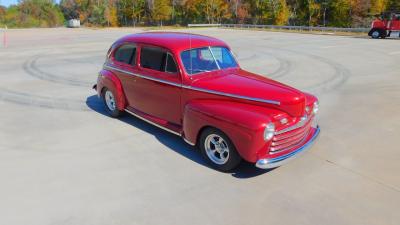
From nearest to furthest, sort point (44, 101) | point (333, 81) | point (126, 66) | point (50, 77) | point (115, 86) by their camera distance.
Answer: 1. point (126, 66)
2. point (115, 86)
3. point (44, 101)
4. point (333, 81)
5. point (50, 77)

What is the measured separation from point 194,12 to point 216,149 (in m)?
74.5

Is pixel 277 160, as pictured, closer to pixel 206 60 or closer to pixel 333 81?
pixel 206 60

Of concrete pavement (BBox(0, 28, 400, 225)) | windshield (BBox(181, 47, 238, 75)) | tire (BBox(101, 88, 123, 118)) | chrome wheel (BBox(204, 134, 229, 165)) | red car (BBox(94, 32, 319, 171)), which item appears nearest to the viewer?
concrete pavement (BBox(0, 28, 400, 225))

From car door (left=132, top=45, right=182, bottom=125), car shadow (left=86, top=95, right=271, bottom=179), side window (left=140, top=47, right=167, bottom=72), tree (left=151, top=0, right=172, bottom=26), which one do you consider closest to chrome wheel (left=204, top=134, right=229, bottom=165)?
car shadow (left=86, top=95, right=271, bottom=179)

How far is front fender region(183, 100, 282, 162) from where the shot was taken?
13.5 ft

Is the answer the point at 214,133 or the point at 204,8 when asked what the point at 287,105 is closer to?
the point at 214,133

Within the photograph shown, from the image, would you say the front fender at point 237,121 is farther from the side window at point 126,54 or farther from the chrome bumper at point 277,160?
the side window at point 126,54

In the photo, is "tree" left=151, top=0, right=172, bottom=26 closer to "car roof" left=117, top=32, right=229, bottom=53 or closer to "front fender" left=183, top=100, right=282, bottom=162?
"car roof" left=117, top=32, right=229, bottom=53

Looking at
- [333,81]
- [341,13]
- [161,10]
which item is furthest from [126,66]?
[161,10]

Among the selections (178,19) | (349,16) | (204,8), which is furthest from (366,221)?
(178,19)

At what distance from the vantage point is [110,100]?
699 cm

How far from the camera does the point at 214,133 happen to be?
4574 millimetres

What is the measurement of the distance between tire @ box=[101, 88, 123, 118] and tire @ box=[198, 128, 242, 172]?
2.60 meters

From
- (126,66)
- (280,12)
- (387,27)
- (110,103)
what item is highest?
(280,12)
